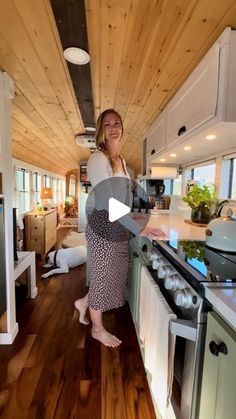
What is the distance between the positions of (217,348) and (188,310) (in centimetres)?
22

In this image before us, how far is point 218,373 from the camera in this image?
621mm

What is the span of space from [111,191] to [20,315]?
1.47m

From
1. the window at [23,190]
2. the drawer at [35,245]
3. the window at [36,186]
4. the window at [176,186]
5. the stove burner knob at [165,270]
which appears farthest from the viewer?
the window at [36,186]

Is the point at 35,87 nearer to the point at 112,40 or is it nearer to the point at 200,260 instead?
the point at 112,40

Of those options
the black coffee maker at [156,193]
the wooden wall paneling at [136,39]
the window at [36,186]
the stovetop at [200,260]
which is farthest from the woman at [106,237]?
the window at [36,186]

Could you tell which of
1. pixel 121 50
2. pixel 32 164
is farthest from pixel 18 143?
pixel 121 50

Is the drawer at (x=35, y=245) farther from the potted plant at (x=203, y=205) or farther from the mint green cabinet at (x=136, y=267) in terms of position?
the potted plant at (x=203, y=205)

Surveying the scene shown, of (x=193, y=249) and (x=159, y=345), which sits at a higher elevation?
(x=193, y=249)

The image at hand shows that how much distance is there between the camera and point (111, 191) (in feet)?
4.54

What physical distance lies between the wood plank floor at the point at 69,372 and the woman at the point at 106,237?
151 millimetres

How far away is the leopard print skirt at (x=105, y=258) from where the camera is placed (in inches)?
58.6

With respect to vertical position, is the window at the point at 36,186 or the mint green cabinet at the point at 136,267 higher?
the window at the point at 36,186

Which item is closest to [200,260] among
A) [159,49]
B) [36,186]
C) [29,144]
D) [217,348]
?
[217,348]

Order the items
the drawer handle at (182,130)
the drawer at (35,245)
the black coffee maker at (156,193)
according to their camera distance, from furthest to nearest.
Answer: the drawer at (35,245) < the black coffee maker at (156,193) < the drawer handle at (182,130)
